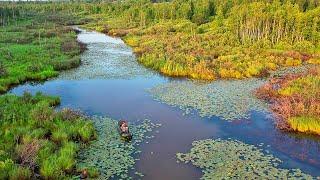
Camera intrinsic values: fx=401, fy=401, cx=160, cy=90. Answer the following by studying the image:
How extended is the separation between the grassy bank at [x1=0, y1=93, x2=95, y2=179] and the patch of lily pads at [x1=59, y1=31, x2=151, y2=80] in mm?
10198

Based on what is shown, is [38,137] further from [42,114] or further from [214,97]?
[214,97]

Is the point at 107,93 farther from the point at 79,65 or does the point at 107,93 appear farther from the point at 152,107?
the point at 79,65

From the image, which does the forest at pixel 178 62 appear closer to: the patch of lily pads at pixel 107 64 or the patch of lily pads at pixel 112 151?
the patch of lily pads at pixel 112 151

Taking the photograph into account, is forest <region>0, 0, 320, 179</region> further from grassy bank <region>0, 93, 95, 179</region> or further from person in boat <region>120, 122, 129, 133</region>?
person in boat <region>120, 122, 129, 133</region>

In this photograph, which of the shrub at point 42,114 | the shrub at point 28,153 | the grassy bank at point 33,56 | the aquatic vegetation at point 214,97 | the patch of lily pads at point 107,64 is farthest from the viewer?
the patch of lily pads at point 107,64

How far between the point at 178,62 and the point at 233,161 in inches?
877

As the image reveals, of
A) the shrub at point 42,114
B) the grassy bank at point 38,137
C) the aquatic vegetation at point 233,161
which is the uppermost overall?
the shrub at point 42,114

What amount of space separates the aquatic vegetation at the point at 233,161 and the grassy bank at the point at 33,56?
58.9 ft

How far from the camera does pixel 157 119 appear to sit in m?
25.3

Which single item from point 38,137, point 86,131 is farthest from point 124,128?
point 38,137

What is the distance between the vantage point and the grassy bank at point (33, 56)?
35156 millimetres

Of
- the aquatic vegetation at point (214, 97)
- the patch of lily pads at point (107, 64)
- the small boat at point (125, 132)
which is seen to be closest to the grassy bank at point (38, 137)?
the small boat at point (125, 132)

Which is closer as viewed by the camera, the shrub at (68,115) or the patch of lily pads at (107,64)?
the shrub at (68,115)

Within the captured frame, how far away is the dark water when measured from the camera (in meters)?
19.1
